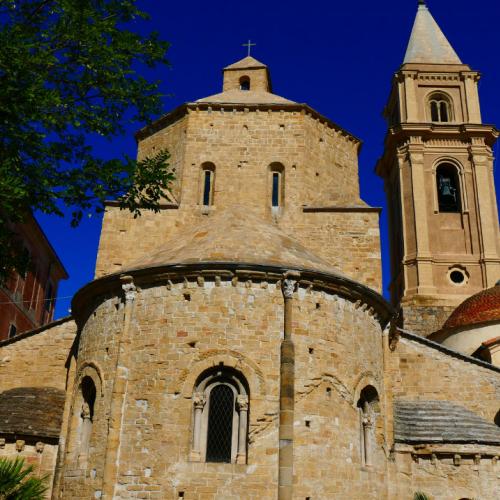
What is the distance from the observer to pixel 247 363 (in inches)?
432

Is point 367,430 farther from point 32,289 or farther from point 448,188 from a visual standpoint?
point 448,188

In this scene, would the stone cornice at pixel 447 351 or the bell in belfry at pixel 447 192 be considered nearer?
the stone cornice at pixel 447 351

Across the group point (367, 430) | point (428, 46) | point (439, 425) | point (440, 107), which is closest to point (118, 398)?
point (367, 430)

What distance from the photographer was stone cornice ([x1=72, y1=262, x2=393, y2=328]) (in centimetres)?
1156

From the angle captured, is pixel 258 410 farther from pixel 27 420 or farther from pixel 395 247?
pixel 395 247

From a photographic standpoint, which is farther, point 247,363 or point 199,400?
point 247,363

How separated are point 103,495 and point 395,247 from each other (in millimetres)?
24022

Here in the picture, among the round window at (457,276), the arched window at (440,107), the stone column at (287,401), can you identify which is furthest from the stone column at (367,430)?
the arched window at (440,107)

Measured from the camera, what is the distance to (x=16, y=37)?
30.6 ft

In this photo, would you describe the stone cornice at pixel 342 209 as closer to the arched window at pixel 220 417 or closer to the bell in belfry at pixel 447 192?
the arched window at pixel 220 417

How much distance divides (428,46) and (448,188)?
33.7 feet

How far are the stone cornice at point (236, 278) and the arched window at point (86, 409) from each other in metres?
1.69

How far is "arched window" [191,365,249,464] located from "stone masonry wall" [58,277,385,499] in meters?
0.18

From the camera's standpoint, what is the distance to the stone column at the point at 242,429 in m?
10.5
